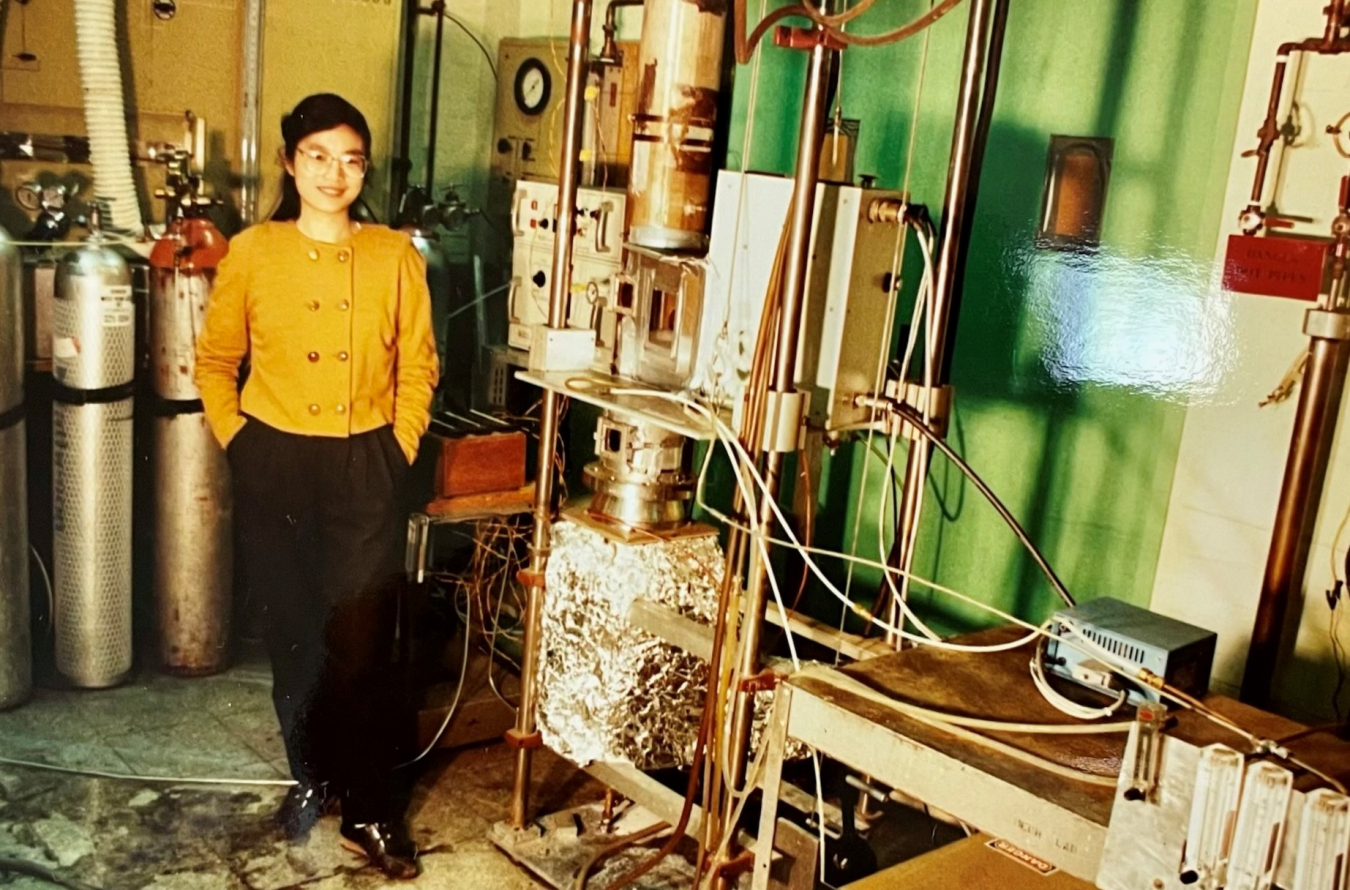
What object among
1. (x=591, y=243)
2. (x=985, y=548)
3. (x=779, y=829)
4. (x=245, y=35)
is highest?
(x=245, y=35)

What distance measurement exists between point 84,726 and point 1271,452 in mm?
2843

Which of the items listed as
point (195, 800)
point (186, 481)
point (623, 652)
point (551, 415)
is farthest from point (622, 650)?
point (186, 481)

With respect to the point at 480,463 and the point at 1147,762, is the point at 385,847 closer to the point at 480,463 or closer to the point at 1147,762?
the point at 480,463

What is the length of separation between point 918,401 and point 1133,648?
72cm

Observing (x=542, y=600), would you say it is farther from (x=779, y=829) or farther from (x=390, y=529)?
(x=779, y=829)

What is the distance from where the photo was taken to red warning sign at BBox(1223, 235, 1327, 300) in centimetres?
243

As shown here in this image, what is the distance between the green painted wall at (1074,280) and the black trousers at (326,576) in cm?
117

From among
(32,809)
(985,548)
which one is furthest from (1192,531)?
(32,809)

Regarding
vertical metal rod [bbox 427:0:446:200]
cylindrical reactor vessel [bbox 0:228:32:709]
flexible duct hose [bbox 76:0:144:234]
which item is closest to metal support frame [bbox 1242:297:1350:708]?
vertical metal rod [bbox 427:0:446:200]

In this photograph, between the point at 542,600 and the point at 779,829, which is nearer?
the point at 779,829

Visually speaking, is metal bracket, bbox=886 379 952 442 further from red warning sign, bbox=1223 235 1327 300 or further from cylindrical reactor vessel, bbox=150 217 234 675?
cylindrical reactor vessel, bbox=150 217 234 675

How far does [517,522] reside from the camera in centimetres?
347

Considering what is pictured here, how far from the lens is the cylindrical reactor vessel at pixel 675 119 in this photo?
254cm

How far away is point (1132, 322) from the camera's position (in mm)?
2717
